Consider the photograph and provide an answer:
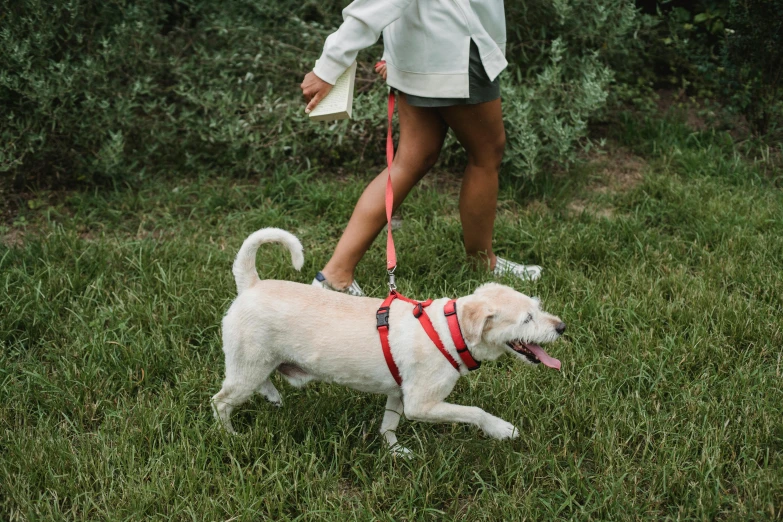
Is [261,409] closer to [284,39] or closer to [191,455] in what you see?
[191,455]

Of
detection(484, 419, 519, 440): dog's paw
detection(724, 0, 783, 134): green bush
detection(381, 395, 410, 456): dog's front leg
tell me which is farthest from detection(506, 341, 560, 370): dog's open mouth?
detection(724, 0, 783, 134): green bush

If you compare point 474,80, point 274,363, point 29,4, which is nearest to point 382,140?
point 474,80

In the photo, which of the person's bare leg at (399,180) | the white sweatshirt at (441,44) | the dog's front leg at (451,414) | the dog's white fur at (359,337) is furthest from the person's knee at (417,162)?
the dog's front leg at (451,414)

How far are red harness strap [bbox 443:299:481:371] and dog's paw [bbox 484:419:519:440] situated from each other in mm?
Result: 246

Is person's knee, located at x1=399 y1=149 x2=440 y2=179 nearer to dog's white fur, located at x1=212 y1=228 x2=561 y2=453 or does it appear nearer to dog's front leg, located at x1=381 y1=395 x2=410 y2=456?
dog's white fur, located at x1=212 y1=228 x2=561 y2=453

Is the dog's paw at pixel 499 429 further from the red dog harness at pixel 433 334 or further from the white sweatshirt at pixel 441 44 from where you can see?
the white sweatshirt at pixel 441 44

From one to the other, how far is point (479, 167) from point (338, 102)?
1.07 meters

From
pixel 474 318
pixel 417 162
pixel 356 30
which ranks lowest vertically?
pixel 474 318

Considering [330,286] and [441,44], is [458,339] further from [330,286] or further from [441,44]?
[441,44]

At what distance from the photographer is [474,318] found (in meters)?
2.70

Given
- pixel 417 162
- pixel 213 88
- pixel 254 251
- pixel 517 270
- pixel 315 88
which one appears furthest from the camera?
pixel 213 88

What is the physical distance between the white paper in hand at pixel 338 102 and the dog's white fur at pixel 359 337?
56cm

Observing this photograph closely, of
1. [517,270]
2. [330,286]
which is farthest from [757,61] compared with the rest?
[330,286]

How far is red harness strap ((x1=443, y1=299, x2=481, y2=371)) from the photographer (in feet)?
8.97
